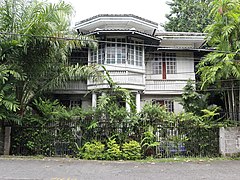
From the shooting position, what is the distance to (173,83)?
54.2ft

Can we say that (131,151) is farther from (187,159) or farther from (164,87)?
(164,87)

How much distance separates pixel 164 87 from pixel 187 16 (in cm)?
1401

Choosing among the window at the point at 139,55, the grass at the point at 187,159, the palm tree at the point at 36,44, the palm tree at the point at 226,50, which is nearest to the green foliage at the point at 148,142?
the grass at the point at 187,159

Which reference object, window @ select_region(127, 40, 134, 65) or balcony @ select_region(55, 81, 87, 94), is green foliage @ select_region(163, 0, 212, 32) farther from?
balcony @ select_region(55, 81, 87, 94)

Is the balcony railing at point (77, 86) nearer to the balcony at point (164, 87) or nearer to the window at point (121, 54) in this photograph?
the window at point (121, 54)

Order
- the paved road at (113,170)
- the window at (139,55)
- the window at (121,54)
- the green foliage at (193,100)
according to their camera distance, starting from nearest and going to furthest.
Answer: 1. the paved road at (113,170)
2. the green foliage at (193,100)
3. the window at (121,54)
4. the window at (139,55)

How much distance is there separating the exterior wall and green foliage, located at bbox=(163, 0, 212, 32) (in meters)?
17.4

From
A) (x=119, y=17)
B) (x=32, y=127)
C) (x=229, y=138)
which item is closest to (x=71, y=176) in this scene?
(x=32, y=127)

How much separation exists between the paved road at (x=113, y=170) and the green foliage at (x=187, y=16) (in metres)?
20.0

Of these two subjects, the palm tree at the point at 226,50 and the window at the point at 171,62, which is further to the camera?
the window at the point at 171,62

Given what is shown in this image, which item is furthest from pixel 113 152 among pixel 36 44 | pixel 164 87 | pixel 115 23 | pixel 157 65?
pixel 157 65

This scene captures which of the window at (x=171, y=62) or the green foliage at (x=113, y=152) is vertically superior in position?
the window at (x=171, y=62)

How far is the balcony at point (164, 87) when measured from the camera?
16.4m

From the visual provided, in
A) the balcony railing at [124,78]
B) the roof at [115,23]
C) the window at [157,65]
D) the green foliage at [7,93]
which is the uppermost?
the roof at [115,23]
